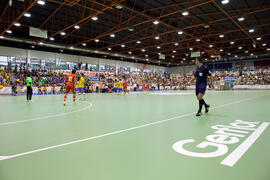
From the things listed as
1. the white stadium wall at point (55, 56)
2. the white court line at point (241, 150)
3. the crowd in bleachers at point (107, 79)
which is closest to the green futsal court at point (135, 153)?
the white court line at point (241, 150)

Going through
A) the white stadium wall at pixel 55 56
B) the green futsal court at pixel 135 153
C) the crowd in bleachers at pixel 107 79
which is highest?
the white stadium wall at pixel 55 56

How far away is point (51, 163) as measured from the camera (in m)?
2.08

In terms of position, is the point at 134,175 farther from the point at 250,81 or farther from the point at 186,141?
the point at 250,81

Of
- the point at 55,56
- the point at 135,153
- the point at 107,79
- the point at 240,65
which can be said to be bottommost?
the point at 135,153

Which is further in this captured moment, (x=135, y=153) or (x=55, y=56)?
(x=55, y=56)

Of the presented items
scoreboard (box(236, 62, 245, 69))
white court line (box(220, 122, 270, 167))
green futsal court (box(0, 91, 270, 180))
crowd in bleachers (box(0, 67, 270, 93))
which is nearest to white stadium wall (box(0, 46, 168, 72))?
crowd in bleachers (box(0, 67, 270, 93))

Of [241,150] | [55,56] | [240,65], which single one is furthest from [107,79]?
[240,65]

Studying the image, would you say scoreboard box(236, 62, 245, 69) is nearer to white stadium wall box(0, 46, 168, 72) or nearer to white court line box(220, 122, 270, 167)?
white stadium wall box(0, 46, 168, 72)

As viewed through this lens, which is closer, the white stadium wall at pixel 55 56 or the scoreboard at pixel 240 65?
the white stadium wall at pixel 55 56

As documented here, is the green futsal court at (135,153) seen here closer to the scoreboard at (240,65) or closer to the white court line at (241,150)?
the white court line at (241,150)

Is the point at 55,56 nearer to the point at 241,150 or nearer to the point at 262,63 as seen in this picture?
the point at 241,150

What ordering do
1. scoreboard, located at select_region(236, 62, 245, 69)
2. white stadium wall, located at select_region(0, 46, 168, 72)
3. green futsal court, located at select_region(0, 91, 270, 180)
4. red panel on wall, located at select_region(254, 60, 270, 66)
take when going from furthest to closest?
scoreboard, located at select_region(236, 62, 245, 69) < red panel on wall, located at select_region(254, 60, 270, 66) < white stadium wall, located at select_region(0, 46, 168, 72) < green futsal court, located at select_region(0, 91, 270, 180)

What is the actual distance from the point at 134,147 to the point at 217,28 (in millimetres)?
25651

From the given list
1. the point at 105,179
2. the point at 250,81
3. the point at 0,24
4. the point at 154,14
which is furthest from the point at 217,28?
the point at 0,24
